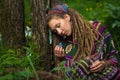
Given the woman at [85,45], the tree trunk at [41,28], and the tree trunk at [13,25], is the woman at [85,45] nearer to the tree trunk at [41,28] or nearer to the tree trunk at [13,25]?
the tree trunk at [41,28]

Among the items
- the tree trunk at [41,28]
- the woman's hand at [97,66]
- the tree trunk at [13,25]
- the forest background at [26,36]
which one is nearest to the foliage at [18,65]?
the forest background at [26,36]

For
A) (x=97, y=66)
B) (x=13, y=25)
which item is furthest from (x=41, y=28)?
(x=97, y=66)

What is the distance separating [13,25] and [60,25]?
1.93 meters

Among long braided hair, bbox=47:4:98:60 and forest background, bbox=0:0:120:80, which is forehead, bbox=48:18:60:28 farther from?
forest background, bbox=0:0:120:80

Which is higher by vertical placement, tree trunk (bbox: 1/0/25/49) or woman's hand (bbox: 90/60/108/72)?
tree trunk (bbox: 1/0/25/49)

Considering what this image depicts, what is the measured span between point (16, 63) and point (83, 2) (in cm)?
449

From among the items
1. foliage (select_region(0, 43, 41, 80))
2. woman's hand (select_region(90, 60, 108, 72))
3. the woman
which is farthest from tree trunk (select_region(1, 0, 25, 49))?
woman's hand (select_region(90, 60, 108, 72))

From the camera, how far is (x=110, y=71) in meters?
4.32

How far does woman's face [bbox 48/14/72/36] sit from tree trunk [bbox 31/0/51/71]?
1.25 meters

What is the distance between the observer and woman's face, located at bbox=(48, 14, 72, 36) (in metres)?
4.14

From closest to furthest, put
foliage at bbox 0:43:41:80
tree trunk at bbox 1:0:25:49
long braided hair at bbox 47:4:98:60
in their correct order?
foliage at bbox 0:43:41:80 → long braided hair at bbox 47:4:98:60 → tree trunk at bbox 1:0:25:49

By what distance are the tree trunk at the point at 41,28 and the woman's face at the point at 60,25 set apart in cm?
125

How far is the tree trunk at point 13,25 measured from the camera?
19.4 feet

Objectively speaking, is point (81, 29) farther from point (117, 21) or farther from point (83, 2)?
point (83, 2)
